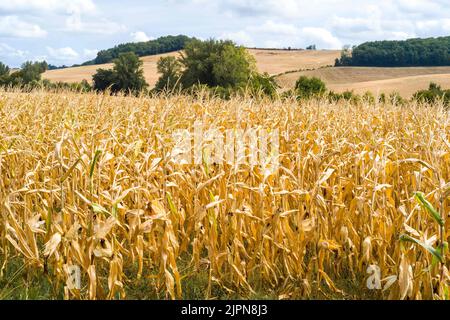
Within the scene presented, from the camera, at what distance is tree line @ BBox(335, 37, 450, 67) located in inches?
3444

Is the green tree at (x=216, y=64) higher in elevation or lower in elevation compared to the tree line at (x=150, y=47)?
lower

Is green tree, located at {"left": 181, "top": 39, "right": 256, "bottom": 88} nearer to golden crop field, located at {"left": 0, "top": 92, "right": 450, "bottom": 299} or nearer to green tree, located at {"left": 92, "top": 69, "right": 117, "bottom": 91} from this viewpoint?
green tree, located at {"left": 92, "top": 69, "right": 117, "bottom": 91}

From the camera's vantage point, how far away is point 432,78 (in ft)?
230

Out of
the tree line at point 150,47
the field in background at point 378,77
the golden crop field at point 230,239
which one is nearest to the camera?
the golden crop field at point 230,239

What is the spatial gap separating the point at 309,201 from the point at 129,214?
1.75m

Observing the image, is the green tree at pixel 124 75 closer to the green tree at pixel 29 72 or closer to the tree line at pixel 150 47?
the green tree at pixel 29 72

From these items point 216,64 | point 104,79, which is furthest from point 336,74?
point 104,79

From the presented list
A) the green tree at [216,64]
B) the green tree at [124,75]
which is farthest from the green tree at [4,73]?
the green tree at [216,64]

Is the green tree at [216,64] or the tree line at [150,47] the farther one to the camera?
the tree line at [150,47]

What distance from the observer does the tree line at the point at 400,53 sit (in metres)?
87.5

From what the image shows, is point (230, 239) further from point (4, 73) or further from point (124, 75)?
point (4, 73)

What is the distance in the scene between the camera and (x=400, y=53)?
90.2m

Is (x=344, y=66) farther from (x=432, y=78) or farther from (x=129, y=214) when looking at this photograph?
(x=129, y=214)
